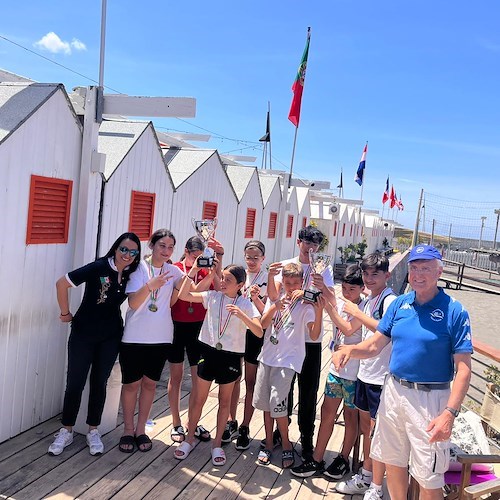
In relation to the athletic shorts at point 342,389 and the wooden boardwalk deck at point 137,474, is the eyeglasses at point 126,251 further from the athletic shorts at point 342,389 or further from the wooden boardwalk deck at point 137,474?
the athletic shorts at point 342,389

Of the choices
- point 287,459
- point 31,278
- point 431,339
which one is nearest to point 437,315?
point 431,339

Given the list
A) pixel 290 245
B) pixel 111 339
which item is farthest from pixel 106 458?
pixel 290 245

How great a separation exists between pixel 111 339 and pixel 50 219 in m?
1.15

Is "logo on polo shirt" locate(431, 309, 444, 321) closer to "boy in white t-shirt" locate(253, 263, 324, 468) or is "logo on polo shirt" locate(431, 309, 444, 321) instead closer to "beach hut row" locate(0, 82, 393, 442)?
"boy in white t-shirt" locate(253, 263, 324, 468)

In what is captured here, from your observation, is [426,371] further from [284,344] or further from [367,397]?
[284,344]

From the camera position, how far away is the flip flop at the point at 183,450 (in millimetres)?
3734

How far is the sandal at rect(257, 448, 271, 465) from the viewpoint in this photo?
3.77 m

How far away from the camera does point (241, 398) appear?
5.18m

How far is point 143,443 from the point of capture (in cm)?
382

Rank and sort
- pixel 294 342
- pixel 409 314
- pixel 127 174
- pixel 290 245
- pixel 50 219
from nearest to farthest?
pixel 409 314 → pixel 294 342 → pixel 50 219 → pixel 127 174 → pixel 290 245

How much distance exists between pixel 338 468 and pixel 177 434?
1345 mm

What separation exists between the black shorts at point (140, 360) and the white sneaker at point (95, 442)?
0.46 meters

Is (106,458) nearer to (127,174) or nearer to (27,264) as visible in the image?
(27,264)

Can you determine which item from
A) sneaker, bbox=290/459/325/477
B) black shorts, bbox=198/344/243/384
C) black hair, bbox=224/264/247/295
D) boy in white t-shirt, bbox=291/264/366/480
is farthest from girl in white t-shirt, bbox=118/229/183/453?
boy in white t-shirt, bbox=291/264/366/480
